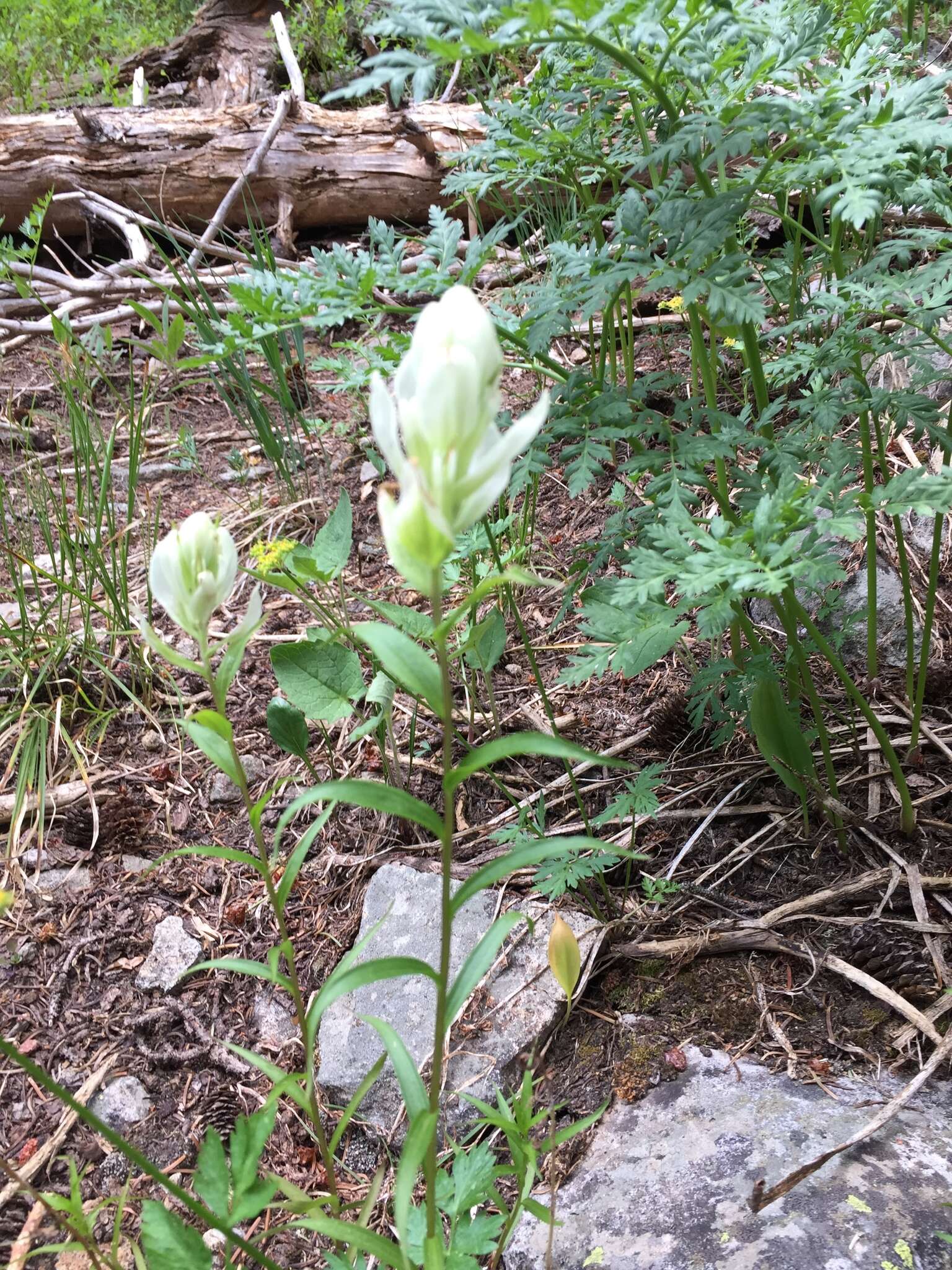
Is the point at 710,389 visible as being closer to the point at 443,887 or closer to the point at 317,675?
the point at 317,675

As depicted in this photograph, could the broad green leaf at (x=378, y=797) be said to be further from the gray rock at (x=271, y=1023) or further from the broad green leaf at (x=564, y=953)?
the gray rock at (x=271, y=1023)

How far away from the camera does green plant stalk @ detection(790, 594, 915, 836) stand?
48.4 inches

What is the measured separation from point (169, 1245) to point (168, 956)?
74 centimetres

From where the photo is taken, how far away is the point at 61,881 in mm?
1692

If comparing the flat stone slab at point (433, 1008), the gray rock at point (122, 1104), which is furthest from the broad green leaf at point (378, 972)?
the gray rock at point (122, 1104)

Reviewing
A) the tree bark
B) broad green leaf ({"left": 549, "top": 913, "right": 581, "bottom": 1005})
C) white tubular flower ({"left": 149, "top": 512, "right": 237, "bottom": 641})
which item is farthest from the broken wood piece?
the tree bark

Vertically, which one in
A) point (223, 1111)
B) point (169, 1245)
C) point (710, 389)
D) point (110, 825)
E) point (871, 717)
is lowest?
point (223, 1111)

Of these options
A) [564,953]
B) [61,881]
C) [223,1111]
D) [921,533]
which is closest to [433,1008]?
[223,1111]

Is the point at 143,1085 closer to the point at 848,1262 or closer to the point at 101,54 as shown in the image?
the point at 848,1262

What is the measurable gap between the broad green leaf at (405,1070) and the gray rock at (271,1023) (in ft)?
2.16

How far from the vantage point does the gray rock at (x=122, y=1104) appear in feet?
4.39

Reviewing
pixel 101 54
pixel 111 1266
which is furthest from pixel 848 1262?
pixel 101 54

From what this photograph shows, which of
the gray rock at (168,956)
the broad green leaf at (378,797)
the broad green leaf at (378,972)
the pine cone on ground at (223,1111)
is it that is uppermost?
the broad green leaf at (378,797)

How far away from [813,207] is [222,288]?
2.50m
